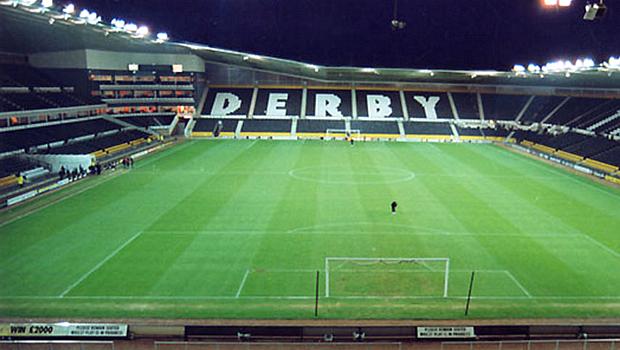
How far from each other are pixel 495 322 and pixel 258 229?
11.5 m

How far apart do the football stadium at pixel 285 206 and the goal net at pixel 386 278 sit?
3.3 inches

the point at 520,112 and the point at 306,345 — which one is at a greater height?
the point at 520,112

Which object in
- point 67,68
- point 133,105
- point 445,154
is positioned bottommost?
point 445,154

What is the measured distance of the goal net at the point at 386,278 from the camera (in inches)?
591

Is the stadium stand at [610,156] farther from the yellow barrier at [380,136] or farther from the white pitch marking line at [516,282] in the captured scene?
the white pitch marking line at [516,282]

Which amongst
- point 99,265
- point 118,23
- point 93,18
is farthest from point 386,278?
point 118,23

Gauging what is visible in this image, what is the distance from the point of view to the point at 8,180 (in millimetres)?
29000

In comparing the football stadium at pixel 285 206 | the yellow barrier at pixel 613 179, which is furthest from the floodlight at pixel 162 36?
the yellow barrier at pixel 613 179

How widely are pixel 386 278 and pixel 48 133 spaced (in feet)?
123

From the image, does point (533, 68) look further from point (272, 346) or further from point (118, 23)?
point (272, 346)

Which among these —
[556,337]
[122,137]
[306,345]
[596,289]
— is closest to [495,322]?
[556,337]

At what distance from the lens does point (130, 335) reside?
40.4 ft

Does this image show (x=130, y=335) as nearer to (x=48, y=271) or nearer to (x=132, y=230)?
(x=48, y=271)

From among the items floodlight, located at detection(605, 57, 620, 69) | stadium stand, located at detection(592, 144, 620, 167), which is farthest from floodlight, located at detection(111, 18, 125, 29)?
stadium stand, located at detection(592, 144, 620, 167)
